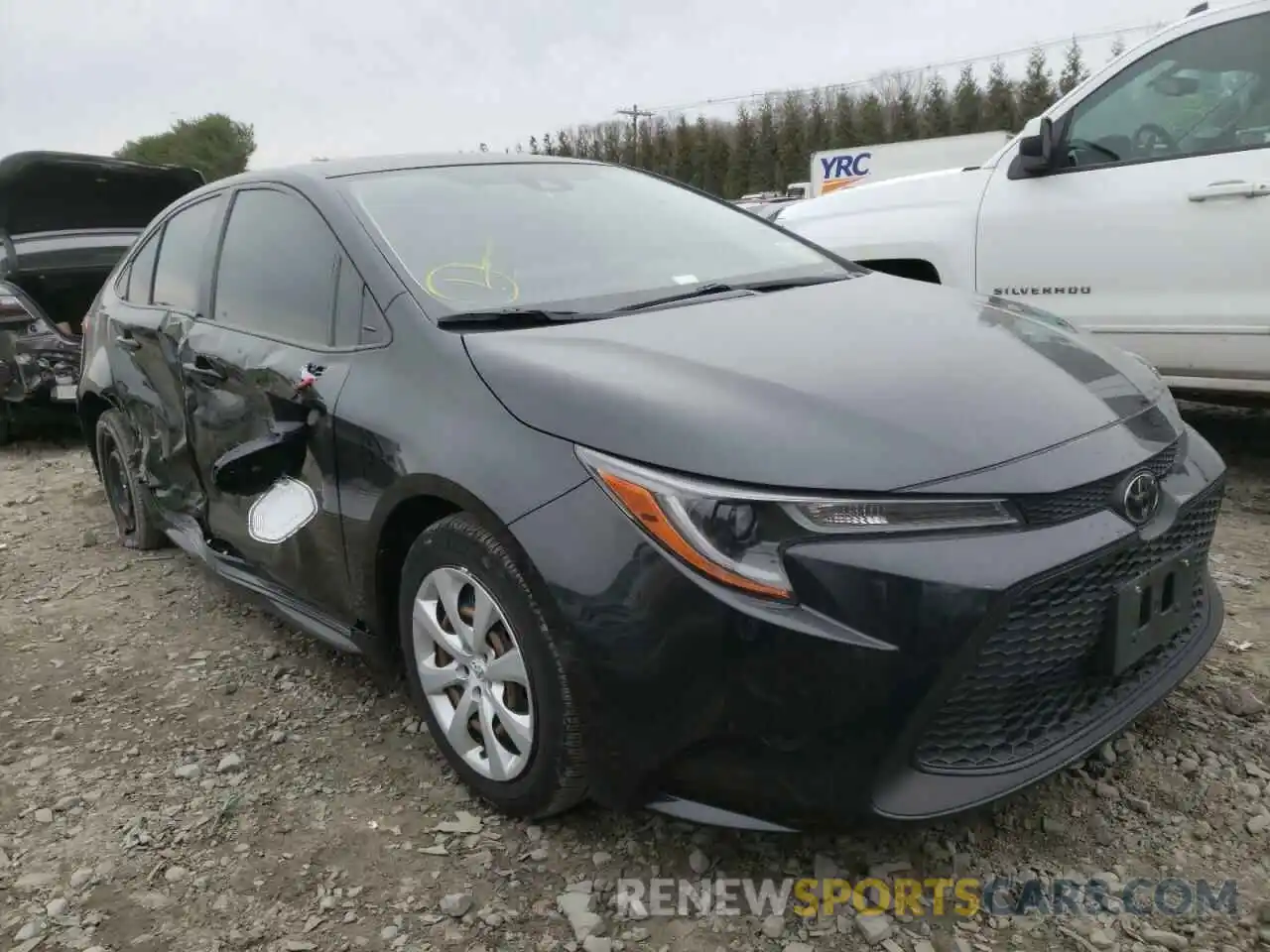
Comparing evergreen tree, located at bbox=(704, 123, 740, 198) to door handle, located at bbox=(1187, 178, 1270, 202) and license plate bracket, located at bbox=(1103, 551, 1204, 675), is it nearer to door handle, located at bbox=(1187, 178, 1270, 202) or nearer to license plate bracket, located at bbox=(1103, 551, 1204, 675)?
door handle, located at bbox=(1187, 178, 1270, 202)

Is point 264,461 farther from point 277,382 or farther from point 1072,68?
point 1072,68

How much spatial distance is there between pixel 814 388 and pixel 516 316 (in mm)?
767

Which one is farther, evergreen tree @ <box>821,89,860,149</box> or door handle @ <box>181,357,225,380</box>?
evergreen tree @ <box>821,89,860,149</box>

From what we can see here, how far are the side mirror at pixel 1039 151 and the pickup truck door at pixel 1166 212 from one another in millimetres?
47

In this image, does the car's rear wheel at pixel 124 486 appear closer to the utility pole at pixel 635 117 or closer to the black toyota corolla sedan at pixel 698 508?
the black toyota corolla sedan at pixel 698 508

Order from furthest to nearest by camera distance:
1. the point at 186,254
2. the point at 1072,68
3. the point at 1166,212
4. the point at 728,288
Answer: the point at 1072,68, the point at 1166,212, the point at 186,254, the point at 728,288

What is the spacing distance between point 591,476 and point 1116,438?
1020 millimetres

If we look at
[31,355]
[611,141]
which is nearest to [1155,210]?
[31,355]

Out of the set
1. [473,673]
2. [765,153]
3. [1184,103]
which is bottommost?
[765,153]

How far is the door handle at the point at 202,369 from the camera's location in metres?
2.97

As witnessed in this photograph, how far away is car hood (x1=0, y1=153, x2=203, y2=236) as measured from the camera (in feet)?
20.2

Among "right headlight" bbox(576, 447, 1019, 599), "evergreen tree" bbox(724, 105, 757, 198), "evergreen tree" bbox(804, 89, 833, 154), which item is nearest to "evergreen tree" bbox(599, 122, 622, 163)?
"evergreen tree" bbox(724, 105, 757, 198)

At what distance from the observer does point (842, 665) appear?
5.36 ft

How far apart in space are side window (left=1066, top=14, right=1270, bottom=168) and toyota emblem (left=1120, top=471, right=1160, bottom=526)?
2.45 meters
